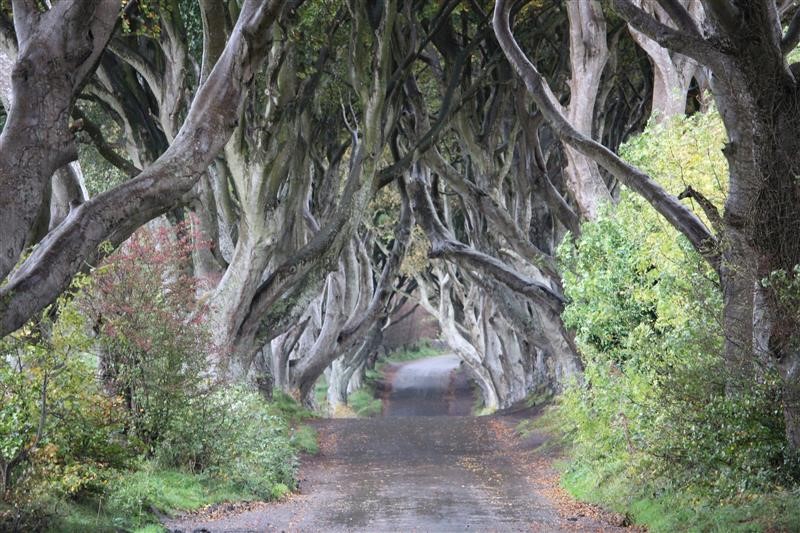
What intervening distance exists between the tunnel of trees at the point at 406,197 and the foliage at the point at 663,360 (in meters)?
0.04

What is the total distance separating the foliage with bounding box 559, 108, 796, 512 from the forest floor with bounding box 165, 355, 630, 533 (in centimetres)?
115

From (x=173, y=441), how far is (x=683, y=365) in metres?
6.71

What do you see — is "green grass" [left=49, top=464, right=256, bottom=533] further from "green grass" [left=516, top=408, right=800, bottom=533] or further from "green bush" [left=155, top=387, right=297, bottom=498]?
"green grass" [left=516, top=408, right=800, bottom=533]

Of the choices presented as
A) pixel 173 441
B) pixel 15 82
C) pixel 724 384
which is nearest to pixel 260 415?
pixel 173 441

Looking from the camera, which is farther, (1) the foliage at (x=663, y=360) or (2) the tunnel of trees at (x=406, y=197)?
(1) the foliage at (x=663, y=360)

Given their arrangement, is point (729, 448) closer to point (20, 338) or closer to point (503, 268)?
point (20, 338)

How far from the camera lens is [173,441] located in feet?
41.2

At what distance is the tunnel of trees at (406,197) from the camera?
7719mm

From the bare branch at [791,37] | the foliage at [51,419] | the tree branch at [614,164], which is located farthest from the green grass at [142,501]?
the bare branch at [791,37]

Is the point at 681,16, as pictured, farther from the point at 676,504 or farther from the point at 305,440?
the point at 305,440

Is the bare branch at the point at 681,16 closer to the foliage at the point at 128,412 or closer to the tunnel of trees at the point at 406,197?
the tunnel of trees at the point at 406,197

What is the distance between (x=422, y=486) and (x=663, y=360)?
5667 mm

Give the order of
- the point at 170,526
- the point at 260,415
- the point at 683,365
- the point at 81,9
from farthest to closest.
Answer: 1. the point at 260,415
2. the point at 170,526
3. the point at 683,365
4. the point at 81,9

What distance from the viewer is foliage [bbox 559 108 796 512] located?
8523 mm
